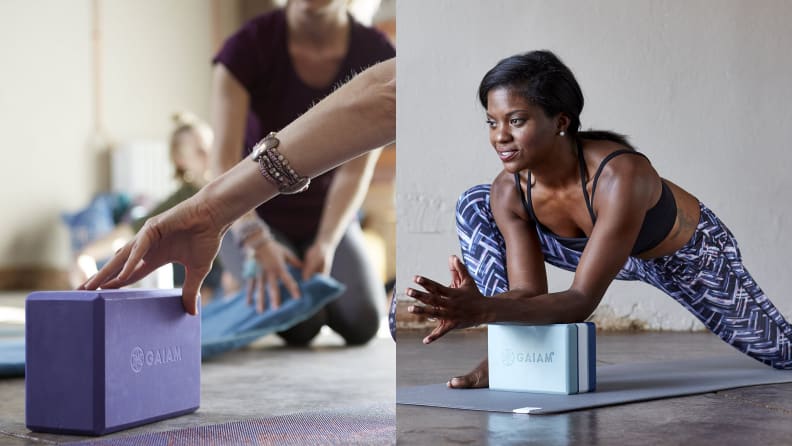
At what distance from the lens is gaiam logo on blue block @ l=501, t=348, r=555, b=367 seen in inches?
79.8

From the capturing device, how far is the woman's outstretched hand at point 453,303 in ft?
5.34

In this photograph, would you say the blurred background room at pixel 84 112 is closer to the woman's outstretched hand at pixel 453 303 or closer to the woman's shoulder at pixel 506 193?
the woman's shoulder at pixel 506 193

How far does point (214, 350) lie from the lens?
3268mm

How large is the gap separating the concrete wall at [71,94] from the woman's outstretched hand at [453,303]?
5652mm

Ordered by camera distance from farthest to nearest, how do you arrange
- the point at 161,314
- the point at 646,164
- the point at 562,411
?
the point at 646,164 → the point at 161,314 → the point at 562,411

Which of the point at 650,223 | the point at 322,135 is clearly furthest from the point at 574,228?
the point at 322,135

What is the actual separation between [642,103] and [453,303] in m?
1.32

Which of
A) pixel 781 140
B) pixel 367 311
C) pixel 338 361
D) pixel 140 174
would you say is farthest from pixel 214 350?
pixel 140 174

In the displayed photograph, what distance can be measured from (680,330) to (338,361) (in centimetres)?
106

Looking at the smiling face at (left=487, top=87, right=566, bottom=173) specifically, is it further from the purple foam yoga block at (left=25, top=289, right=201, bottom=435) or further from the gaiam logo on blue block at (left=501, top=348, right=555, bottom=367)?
the purple foam yoga block at (left=25, top=289, right=201, bottom=435)

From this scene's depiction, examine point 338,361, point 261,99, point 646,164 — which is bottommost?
point 338,361

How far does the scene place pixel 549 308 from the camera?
6.39ft

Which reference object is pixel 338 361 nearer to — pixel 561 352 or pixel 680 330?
pixel 680 330

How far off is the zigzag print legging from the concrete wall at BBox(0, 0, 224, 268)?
16.8 ft
